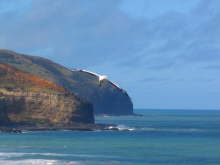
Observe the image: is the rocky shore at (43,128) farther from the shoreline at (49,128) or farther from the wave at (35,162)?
the wave at (35,162)

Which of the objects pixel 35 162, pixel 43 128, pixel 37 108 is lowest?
pixel 35 162

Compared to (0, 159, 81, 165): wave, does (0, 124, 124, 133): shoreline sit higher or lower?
higher

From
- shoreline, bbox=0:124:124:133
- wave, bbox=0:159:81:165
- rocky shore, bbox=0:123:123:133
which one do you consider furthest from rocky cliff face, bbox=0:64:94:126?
wave, bbox=0:159:81:165

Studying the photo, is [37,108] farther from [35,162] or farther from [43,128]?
[35,162]

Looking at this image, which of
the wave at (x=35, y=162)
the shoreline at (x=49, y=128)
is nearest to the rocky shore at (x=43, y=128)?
the shoreline at (x=49, y=128)

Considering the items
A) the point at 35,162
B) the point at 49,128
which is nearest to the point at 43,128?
the point at 49,128

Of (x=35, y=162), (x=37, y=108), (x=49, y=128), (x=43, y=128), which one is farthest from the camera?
(x=37, y=108)

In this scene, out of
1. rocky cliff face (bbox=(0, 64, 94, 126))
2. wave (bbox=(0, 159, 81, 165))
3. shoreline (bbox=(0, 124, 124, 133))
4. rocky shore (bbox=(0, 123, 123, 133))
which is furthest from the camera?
rocky cliff face (bbox=(0, 64, 94, 126))

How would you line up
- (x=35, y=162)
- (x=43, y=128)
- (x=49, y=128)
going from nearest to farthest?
1. (x=35, y=162)
2. (x=43, y=128)
3. (x=49, y=128)

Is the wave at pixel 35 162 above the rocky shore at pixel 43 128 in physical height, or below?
below

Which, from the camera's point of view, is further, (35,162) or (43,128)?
(43,128)

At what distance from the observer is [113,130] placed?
196m

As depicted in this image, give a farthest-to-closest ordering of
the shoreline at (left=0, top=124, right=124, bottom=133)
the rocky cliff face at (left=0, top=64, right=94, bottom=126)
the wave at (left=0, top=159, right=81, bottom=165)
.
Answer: the rocky cliff face at (left=0, top=64, right=94, bottom=126)
the shoreline at (left=0, top=124, right=124, bottom=133)
the wave at (left=0, top=159, right=81, bottom=165)

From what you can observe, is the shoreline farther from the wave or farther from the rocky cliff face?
the wave
